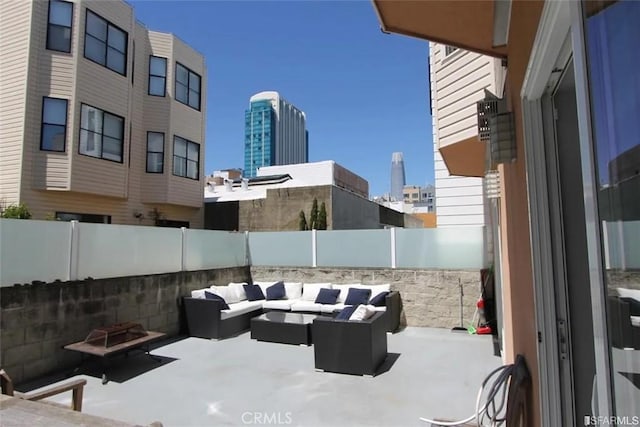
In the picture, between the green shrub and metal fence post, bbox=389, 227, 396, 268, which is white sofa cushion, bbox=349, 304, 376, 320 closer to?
metal fence post, bbox=389, 227, 396, 268

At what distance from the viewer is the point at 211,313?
631cm

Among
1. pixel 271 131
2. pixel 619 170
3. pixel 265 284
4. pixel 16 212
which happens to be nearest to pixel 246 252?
pixel 265 284

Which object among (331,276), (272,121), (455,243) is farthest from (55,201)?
(272,121)

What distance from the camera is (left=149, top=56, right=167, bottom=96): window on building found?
10.7 meters

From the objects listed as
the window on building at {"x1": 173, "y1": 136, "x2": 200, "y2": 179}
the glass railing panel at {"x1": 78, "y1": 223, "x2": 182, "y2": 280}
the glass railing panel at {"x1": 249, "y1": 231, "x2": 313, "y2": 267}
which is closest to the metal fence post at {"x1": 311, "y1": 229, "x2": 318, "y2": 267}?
the glass railing panel at {"x1": 249, "y1": 231, "x2": 313, "y2": 267}

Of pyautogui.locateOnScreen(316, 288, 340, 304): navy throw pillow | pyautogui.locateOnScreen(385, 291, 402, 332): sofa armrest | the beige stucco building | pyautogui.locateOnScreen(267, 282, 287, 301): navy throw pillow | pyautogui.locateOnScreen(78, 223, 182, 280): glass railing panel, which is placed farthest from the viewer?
the beige stucco building

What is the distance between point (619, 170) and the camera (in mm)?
Result: 797

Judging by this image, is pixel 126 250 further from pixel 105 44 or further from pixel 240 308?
pixel 105 44

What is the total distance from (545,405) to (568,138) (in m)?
1.14

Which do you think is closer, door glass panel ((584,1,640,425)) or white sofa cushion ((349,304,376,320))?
door glass panel ((584,1,640,425))

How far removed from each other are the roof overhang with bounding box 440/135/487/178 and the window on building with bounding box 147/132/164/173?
8.14m

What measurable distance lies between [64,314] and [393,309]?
200 inches

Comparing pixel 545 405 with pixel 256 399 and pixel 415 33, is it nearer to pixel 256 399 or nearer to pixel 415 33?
pixel 415 33

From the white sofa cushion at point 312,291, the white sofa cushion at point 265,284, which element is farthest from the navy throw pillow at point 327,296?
the white sofa cushion at point 265,284
